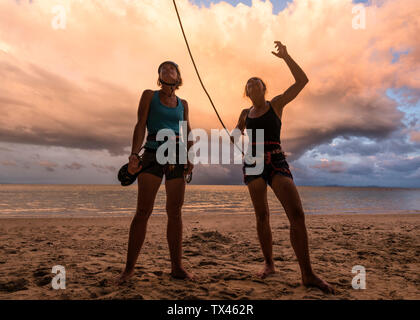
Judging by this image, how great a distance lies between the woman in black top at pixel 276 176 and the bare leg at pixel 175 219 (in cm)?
92

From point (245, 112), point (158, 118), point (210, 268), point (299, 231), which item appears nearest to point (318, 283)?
point (299, 231)

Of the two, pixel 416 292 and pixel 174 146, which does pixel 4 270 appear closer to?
pixel 174 146

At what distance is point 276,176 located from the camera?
9.61 feet

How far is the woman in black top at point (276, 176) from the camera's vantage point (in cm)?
277

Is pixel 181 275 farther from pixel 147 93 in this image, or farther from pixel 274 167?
pixel 147 93

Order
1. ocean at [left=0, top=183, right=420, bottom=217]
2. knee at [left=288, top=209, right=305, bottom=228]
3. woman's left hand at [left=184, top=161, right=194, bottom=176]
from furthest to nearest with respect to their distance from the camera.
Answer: ocean at [left=0, top=183, right=420, bottom=217]
woman's left hand at [left=184, top=161, right=194, bottom=176]
knee at [left=288, top=209, right=305, bottom=228]

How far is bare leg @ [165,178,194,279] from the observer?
297 centimetres

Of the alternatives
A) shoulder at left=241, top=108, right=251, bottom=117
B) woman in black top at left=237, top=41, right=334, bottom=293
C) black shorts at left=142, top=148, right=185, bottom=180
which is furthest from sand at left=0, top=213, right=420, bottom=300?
shoulder at left=241, top=108, right=251, bottom=117

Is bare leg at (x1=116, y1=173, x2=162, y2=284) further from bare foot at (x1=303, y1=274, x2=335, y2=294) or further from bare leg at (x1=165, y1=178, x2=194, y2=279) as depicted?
bare foot at (x1=303, y1=274, x2=335, y2=294)

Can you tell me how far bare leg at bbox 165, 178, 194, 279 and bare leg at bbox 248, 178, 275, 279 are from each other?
0.92 meters

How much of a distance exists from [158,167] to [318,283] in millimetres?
2300
